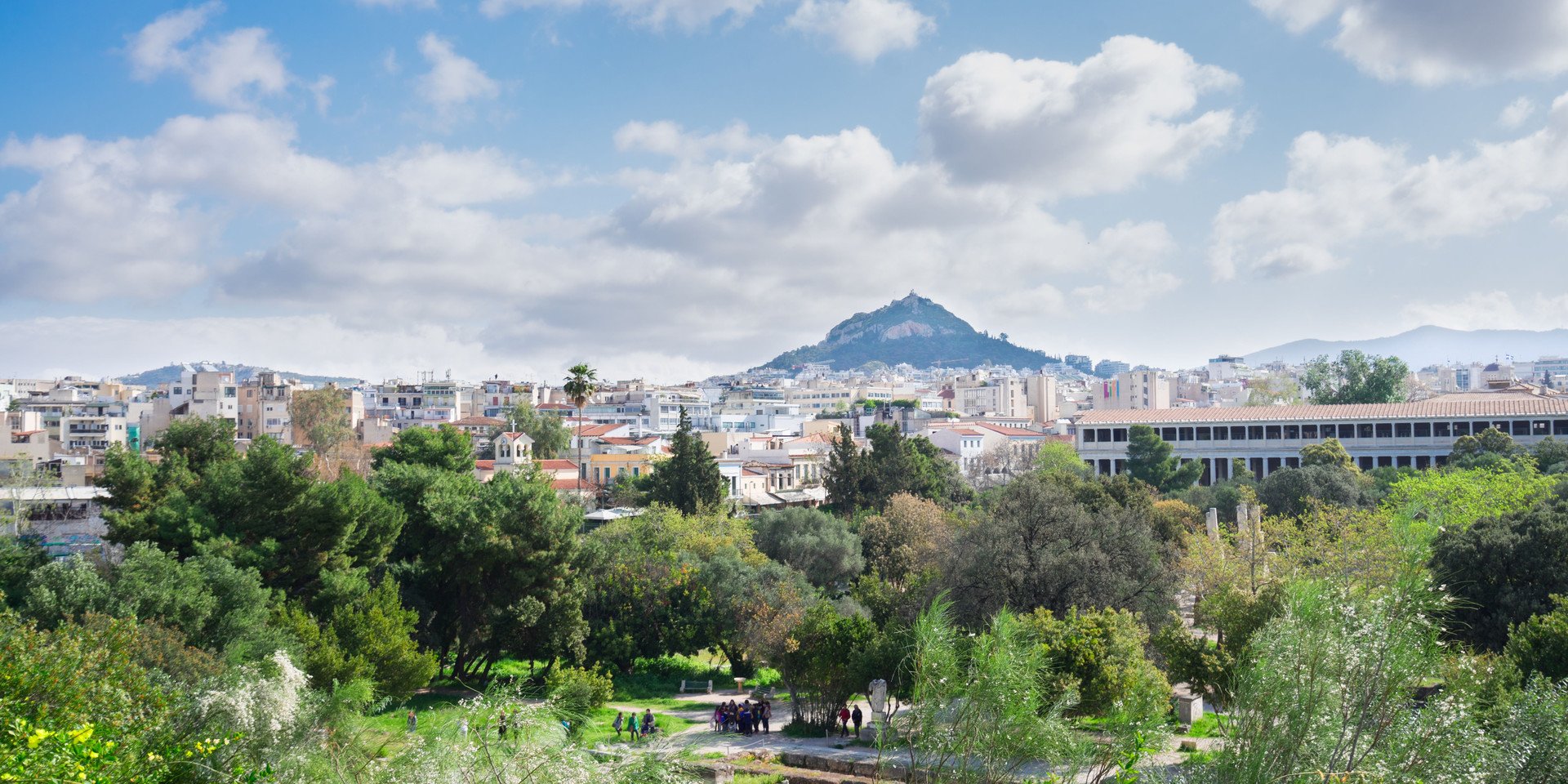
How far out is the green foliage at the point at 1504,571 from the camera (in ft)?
69.3

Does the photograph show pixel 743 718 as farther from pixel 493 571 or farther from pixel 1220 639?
pixel 1220 639

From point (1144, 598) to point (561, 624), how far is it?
13368 millimetres

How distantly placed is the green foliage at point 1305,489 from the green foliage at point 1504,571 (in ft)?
63.2

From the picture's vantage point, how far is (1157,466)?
58625mm

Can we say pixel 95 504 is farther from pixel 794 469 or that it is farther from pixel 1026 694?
pixel 794 469

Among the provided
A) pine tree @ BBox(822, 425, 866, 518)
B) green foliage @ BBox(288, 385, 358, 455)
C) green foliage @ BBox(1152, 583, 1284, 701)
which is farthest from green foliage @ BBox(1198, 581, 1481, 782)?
green foliage @ BBox(288, 385, 358, 455)

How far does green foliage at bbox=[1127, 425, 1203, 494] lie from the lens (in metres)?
58.5

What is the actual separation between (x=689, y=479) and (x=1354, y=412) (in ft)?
144

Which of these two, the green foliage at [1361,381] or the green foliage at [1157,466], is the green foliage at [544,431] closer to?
the green foliage at [1157,466]

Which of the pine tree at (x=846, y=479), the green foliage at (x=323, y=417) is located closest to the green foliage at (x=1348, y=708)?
the pine tree at (x=846, y=479)

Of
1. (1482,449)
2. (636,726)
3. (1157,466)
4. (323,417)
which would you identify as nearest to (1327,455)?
(1482,449)

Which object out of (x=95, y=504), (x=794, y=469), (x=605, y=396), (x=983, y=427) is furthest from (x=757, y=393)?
(x=95, y=504)

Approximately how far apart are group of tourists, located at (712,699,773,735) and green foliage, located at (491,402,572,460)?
48.2 meters

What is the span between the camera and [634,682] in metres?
27.4
